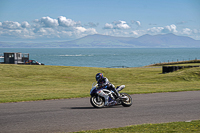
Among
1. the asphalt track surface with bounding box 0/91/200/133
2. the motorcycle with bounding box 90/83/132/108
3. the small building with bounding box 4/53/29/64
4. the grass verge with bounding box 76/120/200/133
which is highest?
the small building with bounding box 4/53/29/64

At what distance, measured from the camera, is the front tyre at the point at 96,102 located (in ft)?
45.0

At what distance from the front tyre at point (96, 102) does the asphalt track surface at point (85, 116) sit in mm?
262

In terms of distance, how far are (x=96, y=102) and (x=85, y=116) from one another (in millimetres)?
2228

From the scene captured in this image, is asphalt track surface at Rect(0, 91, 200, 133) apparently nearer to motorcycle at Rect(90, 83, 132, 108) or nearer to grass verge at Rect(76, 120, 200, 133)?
motorcycle at Rect(90, 83, 132, 108)

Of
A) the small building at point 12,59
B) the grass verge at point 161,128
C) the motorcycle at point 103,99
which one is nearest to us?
the grass verge at point 161,128

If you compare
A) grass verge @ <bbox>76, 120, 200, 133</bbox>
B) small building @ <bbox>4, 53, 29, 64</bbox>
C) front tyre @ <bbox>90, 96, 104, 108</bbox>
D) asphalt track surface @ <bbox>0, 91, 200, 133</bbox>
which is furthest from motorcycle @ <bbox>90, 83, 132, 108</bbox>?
small building @ <bbox>4, 53, 29, 64</bbox>

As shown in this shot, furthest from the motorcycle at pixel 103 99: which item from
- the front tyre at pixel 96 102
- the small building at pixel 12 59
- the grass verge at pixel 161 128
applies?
the small building at pixel 12 59

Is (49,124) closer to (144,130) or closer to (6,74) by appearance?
(144,130)

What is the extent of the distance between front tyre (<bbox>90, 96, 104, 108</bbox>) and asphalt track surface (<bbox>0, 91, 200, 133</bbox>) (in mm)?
262

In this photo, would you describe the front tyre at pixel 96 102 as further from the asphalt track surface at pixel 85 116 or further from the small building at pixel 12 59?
the small building at pixel 12 59

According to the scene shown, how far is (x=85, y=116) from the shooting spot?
11.6 meters

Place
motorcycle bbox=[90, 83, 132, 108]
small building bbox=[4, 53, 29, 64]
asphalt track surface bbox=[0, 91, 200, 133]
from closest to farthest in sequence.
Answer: asphalt track surface bbox=[0, 91, 200, 133] < motorcycle bbox=[90, 83, 132, 108] < small building bbox=[4, 53, 29, 64]

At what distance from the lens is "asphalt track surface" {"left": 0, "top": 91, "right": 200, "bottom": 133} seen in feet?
32.2

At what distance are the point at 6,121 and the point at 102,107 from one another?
4.91 metres
